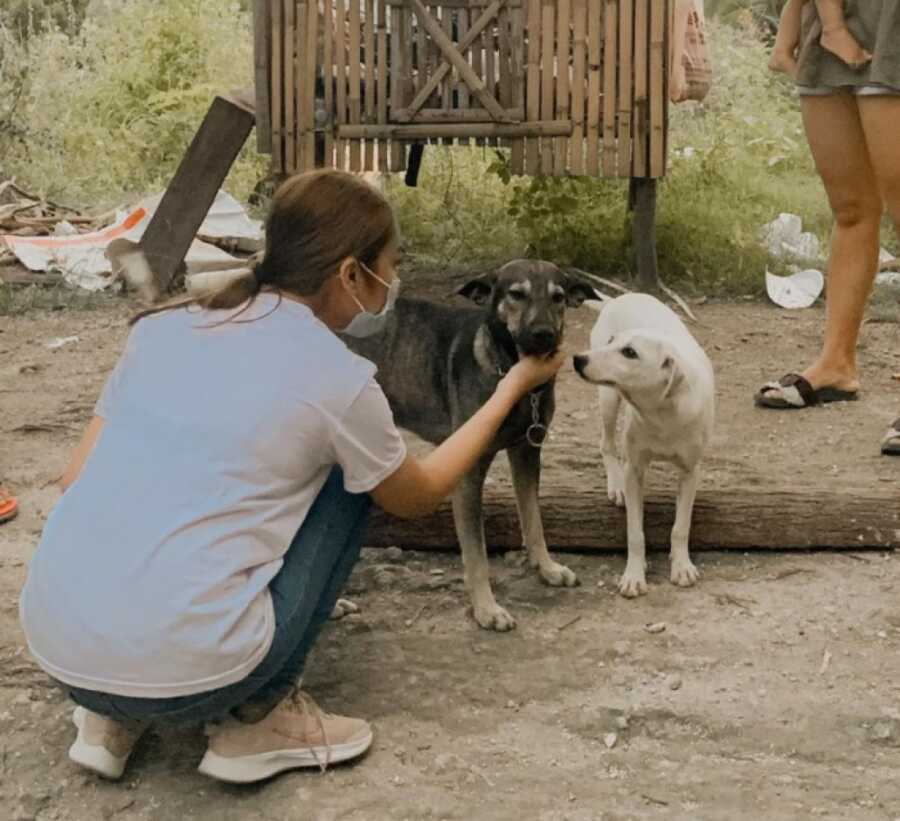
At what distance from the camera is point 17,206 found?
9.41 meters

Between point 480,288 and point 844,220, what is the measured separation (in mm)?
2310

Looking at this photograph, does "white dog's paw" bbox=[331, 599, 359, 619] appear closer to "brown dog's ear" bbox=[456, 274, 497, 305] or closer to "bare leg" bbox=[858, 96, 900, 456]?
"brown dog's ear" bbox=[456, 274, 497, 305]

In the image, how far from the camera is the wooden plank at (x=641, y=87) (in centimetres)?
754

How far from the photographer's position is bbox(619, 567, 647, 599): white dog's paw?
4.23 m

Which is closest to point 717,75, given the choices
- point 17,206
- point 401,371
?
point 17,206

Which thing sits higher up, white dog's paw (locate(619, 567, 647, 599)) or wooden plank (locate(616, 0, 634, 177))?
wooden plank (locate(616, 0, 634, 177))

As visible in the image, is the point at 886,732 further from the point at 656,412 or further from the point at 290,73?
the point at 290,73

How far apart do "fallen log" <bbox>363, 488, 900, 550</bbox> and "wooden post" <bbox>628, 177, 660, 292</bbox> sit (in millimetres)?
3581

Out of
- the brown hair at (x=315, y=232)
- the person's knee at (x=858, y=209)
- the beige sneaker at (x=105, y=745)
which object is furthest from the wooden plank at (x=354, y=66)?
the beige sneaker at (x=105, y=745)

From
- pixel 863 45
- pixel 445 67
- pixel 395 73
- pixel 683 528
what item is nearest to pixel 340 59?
pixel 395 73

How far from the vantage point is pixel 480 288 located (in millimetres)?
4066

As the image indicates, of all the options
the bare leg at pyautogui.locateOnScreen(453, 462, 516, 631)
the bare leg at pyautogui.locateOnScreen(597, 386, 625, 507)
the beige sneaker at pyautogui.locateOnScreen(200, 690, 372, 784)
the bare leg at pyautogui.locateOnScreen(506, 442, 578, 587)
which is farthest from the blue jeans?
the bare leg at pyautogui.locateOnScreen(597, 386, 625, 507)

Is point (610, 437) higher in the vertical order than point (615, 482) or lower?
higher

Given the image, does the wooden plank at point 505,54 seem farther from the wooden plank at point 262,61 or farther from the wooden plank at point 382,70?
the wooden plank at point 262,61
